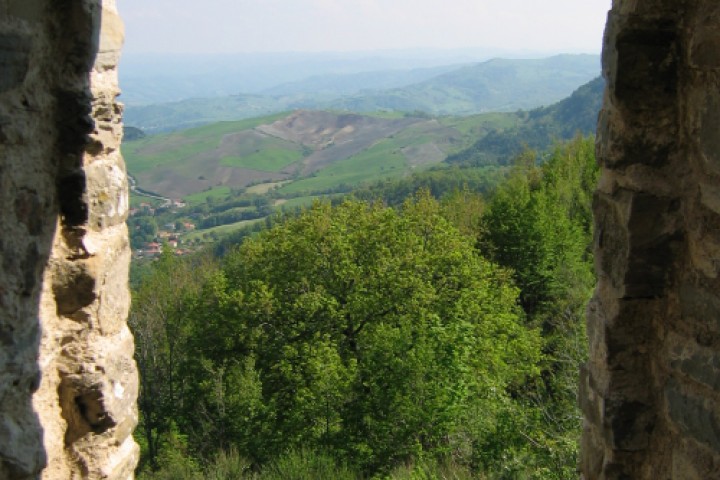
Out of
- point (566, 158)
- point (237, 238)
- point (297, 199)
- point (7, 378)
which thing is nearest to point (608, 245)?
point (7, 378)

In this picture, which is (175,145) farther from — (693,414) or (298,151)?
(693,414)

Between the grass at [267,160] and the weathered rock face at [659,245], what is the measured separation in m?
142

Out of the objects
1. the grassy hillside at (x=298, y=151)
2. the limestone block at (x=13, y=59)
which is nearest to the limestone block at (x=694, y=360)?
the limestone block at (x=13, y=59)

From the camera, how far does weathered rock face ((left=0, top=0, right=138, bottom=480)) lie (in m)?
2.77

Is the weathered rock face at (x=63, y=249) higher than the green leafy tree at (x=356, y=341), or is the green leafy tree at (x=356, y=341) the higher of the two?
the weathered rock face at (x=63, y=249)

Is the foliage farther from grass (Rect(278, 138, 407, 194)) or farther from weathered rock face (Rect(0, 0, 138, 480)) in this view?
grass (Rect(278, 138, 407, 194))

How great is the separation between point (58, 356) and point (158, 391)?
62.5 ft

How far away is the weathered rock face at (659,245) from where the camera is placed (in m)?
2.53

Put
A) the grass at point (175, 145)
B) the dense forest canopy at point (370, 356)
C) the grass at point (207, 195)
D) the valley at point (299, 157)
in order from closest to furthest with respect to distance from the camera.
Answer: the dense forest canopy at point (370, 356) < the valley at point (299, 157) < the grass at point (207, 195) < the grass at point (175, 145)

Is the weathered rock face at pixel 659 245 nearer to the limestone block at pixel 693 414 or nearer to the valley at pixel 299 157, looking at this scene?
the limestone block at pixel 693 414

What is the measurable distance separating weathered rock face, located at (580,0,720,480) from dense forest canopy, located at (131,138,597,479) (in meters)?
5.73

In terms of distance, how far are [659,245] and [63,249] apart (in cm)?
298

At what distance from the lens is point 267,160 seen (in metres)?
149

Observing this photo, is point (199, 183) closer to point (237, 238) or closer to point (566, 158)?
point (237, 238)
